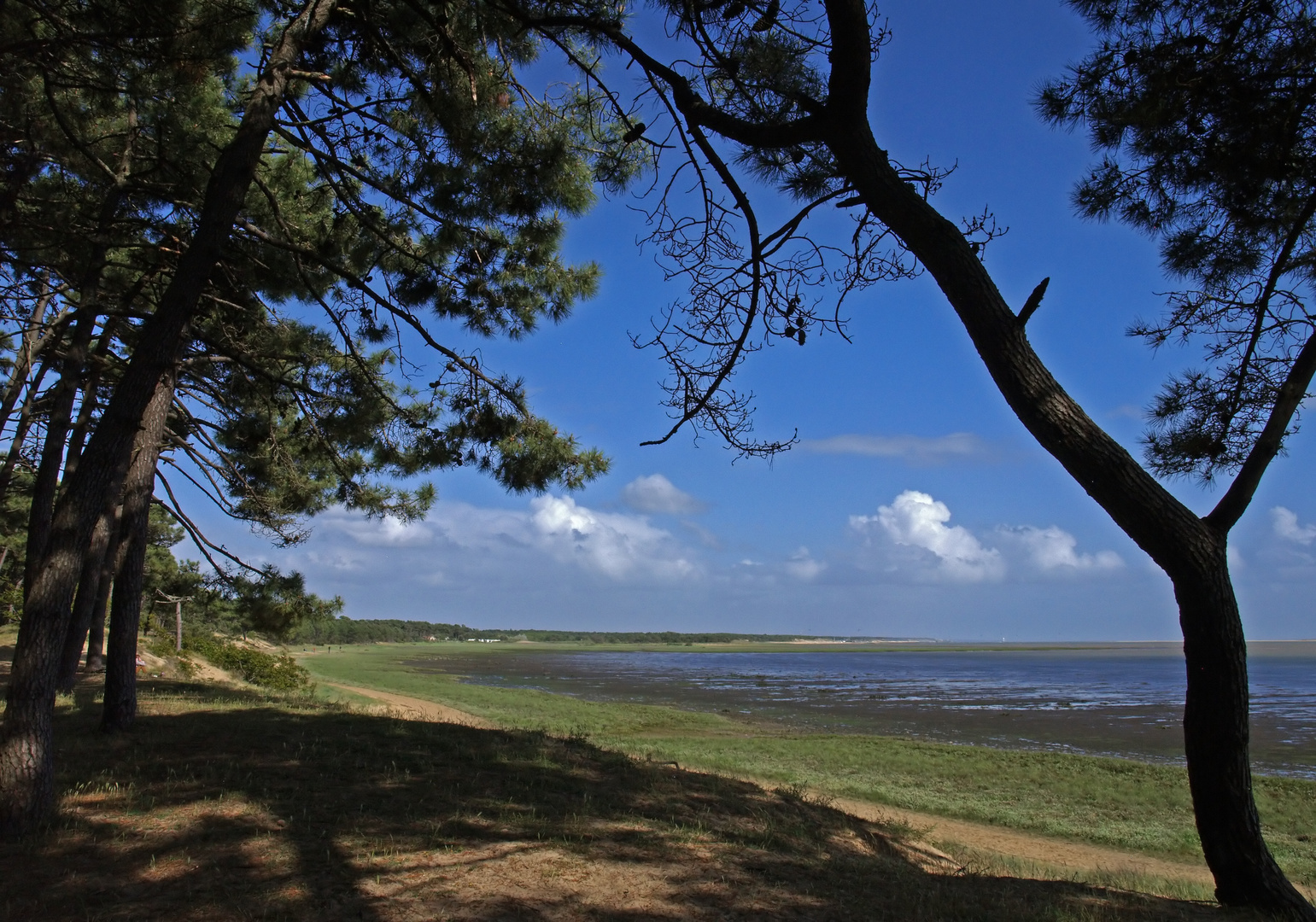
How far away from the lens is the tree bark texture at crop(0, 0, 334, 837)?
441 cm

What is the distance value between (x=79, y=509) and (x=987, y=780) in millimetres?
14736

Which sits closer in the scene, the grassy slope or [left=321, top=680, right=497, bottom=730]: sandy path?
the grassy slope

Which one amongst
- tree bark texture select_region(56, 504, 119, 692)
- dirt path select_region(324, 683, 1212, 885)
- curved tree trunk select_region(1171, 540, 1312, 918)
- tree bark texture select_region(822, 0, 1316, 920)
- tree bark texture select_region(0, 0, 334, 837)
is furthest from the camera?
tree bark texture select_region(56, 504, 119, 692)

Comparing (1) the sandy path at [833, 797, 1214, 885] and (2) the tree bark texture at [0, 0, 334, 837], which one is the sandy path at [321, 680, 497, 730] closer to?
(1) the sandy path at [833, 797, 1214, 885]

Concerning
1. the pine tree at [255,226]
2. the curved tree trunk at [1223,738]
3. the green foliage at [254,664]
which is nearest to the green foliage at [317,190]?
the pine tree at [255,226]

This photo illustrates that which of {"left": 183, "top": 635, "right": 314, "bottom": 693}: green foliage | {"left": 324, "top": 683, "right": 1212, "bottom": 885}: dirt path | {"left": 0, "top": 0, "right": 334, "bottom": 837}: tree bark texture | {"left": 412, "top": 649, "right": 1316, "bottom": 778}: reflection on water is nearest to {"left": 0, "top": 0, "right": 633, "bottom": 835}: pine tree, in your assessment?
{"left": 0, "top": 0, "right": 334, "bottom": 837}: tree bark texture

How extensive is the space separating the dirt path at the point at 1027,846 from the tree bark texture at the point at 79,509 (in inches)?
233

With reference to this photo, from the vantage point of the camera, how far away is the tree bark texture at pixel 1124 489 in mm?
3912

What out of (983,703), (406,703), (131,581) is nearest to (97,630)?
(406,703)

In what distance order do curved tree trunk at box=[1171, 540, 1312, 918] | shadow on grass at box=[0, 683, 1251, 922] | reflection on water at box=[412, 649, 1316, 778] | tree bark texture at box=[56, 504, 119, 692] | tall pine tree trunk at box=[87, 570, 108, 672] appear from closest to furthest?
shadow on grass at box=[0, 683, 1251, 922] < curved tree trunk at box=[1171, 540, 1312, 918] < tree bark texture at box=[56, 504, 119, 692] < tall pine tree trunk at box=[87, 570, 108, 672] < reflection on water at box=[412, 649, 1316, 778]

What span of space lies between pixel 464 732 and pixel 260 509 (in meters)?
4.80

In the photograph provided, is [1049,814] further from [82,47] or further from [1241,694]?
[82,47]

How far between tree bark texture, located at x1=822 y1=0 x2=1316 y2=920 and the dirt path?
13.0 feet

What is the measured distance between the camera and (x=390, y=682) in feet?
107
